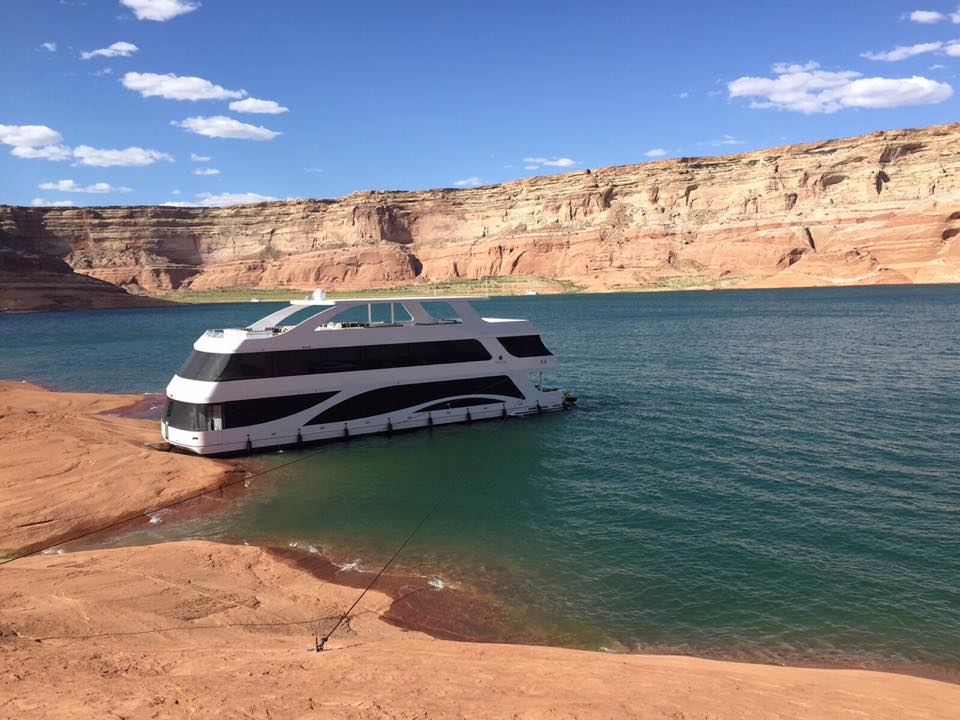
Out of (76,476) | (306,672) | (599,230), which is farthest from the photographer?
(599,230)

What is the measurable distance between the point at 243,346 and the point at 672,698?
19.1 meters

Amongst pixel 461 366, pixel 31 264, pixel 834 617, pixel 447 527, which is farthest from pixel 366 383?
pixel 31 264

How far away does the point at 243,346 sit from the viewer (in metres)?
23.0

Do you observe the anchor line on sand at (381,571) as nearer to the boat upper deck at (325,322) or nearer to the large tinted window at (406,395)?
the large tinted window at (406,395)

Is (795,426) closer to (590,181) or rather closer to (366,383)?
(366,383)

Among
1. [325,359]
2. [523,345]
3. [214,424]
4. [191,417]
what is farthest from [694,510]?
[191,417]

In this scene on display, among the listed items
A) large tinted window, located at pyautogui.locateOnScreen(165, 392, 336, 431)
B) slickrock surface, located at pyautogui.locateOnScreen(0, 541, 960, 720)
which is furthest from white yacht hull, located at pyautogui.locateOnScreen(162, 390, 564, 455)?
slickrock surface, located at pyautogui.locateOnScreen(0, 541, 960, 720)

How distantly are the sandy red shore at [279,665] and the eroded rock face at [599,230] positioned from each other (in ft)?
424

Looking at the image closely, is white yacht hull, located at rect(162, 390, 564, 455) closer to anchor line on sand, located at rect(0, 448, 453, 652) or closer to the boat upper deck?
anchor line on sand, located at rect(0, 448, 453, 652)

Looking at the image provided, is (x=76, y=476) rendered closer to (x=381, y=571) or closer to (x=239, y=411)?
(x=239, y=411)

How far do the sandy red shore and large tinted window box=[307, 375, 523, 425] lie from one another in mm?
10178

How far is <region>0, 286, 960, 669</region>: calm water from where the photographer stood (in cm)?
1254

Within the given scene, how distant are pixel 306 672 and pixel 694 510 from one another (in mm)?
12443

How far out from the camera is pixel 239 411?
23.2 m
